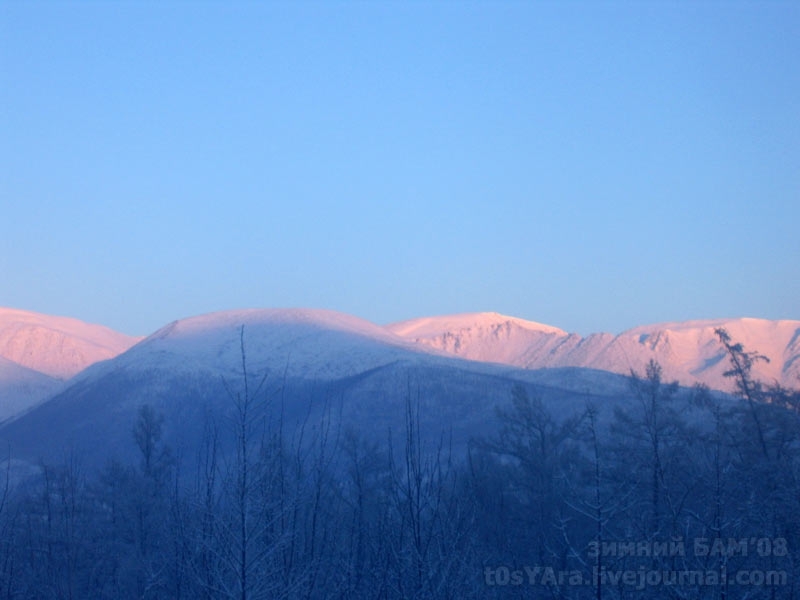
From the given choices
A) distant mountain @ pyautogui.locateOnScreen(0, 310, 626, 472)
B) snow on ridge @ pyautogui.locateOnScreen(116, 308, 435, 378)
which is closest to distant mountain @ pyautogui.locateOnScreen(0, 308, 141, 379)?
snow on ridge @ pyautogui.locateOnScreen(116, 308, 435, 378)

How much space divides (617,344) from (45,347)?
236 feet

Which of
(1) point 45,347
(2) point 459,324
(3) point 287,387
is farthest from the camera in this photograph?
(2) point 459,324

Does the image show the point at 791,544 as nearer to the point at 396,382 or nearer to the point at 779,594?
the point at 779,594

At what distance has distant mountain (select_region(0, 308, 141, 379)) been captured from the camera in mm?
107375

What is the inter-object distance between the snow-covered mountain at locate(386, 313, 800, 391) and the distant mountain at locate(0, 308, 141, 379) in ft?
142

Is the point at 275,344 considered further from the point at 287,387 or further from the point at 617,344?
the point at 617,344

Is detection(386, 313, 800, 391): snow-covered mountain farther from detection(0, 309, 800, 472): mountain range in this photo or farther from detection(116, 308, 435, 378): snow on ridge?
detection(116, 308, 435, 378): snow on ridge

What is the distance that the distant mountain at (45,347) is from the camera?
107375 mm

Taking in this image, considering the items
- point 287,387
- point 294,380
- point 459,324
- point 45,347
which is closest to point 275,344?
point 294,380

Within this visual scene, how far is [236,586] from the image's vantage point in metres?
9.25

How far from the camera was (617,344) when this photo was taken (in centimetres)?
9669

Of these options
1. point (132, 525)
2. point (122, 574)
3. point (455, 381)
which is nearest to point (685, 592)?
point (122, 574)

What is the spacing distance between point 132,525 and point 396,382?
36561 mm

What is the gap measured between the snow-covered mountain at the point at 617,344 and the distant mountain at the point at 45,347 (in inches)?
1700
